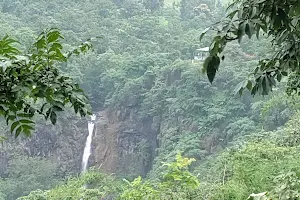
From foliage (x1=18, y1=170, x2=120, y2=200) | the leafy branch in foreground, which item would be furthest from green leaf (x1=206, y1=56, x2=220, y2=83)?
foliage (x1=18, y1=170, x2=120, y2=200)

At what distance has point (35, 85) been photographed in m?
0.76

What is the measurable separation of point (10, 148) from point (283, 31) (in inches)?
454

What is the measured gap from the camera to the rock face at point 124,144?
1268 centimetres

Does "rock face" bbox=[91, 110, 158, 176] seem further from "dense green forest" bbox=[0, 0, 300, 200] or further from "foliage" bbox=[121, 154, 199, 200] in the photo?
"foliage" bbox=[121, 154, 199, 200]

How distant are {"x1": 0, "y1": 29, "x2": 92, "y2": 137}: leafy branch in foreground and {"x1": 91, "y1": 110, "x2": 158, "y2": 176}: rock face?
38.7 feet

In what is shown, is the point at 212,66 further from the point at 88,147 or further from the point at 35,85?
the point at 88,147

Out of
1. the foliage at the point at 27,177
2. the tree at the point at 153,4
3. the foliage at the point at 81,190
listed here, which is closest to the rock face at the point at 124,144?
the foliage at the point at 27,177

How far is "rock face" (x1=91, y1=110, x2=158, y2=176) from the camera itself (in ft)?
41.6

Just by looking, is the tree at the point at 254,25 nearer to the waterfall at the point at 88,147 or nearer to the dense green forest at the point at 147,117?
the dense green forest at the point at 147,117

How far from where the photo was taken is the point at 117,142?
13.2m

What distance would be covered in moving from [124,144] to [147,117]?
104cm

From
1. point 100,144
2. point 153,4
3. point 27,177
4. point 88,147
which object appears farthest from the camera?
point 153,4

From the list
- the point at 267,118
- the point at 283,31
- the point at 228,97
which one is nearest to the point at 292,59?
the point at 283,31

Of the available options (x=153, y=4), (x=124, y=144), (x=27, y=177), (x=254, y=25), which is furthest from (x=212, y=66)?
(x=153, y=4)
